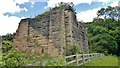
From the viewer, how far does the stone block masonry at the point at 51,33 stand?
59.2 ft

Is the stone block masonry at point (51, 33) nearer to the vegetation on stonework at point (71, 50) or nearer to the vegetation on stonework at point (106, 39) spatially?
→ the vegetation on stonework at point (71, 50)

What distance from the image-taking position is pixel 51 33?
60.0 feet

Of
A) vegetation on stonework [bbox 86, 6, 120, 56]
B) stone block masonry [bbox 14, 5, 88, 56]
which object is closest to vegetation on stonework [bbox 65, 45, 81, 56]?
stone block masonry [bbox 14, 5, 88, 56]

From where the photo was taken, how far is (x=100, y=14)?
65.6 metres

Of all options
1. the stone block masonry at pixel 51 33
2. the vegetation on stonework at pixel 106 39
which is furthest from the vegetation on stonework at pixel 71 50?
the vegetation on stonework at pixel 106 39

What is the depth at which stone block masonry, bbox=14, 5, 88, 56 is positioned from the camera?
18.0m

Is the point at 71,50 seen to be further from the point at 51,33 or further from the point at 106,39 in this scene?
the point at 106,39

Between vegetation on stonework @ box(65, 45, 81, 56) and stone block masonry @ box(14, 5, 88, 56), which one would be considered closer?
vegetation on stonework @ box(65, 45, 81, 56)

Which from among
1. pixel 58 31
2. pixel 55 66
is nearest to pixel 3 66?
pixel 55 66

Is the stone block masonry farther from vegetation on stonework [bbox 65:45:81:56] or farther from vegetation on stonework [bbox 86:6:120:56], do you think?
vegetation on stonework [bbox 86:6:120:56]

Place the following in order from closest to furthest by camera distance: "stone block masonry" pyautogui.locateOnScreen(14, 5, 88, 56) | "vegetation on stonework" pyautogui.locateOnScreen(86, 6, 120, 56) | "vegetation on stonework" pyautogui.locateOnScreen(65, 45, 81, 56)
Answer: "vegetation on stonework" pyautogui.locateOnScreen(65, 45, 81, 56) < "stone block masonry" pyautogui.locateOnScreen(14, 5, 88, 56) < "vegetation on stonework" pyautogui.locateOnScreen(86, 6, 120, 56)

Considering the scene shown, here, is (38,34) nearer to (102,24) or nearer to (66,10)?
(66,10)

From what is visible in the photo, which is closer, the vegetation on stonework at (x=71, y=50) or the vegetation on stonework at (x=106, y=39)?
the vegetation on stonework at (x=71, y=50)

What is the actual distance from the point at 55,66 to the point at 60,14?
302 inches
